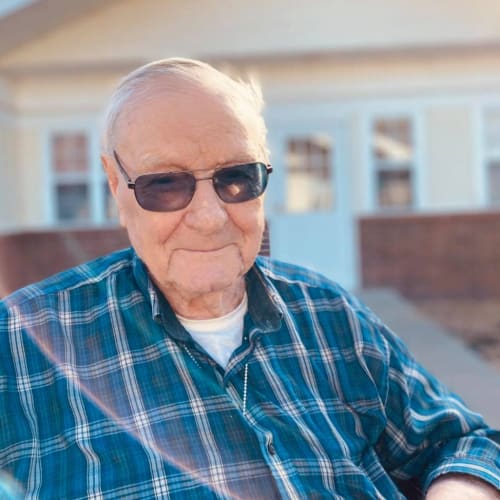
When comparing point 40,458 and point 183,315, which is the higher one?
point 183,315

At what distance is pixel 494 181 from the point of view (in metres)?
9.53

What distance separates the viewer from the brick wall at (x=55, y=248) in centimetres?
941

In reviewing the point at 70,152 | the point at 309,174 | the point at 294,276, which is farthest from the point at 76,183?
the point at 294,276

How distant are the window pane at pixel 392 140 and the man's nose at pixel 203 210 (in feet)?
26.8

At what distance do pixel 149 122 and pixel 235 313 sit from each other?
0.52 meters

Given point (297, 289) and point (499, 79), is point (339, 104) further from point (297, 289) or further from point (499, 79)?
point (297, 289)

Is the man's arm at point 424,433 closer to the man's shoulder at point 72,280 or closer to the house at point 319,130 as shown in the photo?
the man's shoulder at point 72,280

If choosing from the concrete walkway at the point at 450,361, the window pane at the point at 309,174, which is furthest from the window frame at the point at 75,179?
the concrete walkway at the point at 450,361

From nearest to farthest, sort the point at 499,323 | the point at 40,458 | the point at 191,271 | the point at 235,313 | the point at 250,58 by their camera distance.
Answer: the point at 40,458, the point at 191,271, the point at 235,313, the point at 499,323, the point at 250,58

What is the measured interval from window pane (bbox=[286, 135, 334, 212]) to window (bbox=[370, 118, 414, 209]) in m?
0.62

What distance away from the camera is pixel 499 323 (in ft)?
24.9

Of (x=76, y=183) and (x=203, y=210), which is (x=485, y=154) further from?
(x=203, y=210)

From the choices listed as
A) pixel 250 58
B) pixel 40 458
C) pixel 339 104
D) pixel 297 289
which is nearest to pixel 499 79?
pixel 339 104

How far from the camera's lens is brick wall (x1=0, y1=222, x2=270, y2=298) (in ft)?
30.9
